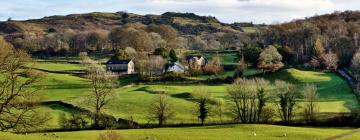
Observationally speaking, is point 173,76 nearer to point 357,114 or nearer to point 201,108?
point 201,108

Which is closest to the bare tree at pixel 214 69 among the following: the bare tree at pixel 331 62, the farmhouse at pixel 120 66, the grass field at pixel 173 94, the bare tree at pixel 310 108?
the grass field at pixel 173 94

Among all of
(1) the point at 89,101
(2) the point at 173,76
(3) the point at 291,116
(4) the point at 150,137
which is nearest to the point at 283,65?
(2) the point at 173,76

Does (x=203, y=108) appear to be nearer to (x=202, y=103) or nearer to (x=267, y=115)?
(x=202, y=103)

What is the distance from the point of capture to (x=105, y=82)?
316 feet

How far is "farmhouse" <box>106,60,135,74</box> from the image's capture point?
15875 cm

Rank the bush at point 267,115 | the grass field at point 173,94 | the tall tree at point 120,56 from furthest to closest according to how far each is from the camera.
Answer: the tall tree at point 120,56
the grass field at point 173,94
the bush at point 267,115

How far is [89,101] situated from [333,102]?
47658 mm

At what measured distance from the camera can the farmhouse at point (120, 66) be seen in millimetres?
158750

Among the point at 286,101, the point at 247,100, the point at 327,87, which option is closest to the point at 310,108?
the point at 286,101

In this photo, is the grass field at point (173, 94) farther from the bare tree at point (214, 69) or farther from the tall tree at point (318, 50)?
the tall tree at point (318, 50)

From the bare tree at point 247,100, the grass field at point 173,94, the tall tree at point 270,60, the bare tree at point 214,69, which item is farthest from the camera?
the bare tree at point 214,69

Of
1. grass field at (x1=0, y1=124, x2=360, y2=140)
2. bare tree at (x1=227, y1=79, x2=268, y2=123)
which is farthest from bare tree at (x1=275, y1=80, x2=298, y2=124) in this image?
grass field at (x1=0, y1=124, x2=360, y2=140)

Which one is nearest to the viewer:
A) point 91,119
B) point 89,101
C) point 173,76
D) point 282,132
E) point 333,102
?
point 282,132

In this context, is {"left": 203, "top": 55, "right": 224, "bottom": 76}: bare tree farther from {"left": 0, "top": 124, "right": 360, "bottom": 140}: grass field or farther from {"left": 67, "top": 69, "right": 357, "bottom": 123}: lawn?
{"left": 0, "top": 124, "right": 360, "bottom": 140}: grass field
